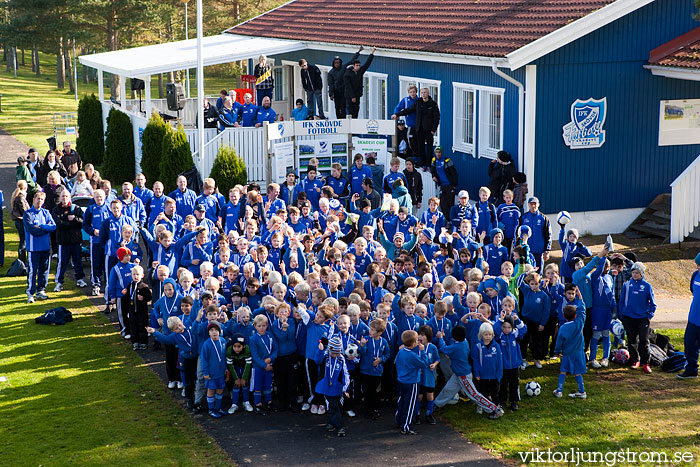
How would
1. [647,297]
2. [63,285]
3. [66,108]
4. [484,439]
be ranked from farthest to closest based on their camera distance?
[66,108], [63,285], [647,297], [484,439]

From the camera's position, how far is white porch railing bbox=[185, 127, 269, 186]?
70.6ft

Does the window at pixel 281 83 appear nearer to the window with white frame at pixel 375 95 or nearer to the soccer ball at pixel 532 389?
the window with white frame at pixel 375 95

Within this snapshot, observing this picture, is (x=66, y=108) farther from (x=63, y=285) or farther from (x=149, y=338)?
(x=149, y=338)

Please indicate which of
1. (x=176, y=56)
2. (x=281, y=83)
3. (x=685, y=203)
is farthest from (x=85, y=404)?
(x=281, y=83)

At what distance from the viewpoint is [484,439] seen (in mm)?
10789

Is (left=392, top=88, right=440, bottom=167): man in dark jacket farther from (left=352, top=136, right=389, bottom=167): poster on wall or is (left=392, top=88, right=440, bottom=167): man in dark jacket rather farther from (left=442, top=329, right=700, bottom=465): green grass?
(left=442, top=329, right=700, bottom=465): green grass

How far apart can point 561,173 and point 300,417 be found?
9386mm

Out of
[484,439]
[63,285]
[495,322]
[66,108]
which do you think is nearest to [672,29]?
[495,322]

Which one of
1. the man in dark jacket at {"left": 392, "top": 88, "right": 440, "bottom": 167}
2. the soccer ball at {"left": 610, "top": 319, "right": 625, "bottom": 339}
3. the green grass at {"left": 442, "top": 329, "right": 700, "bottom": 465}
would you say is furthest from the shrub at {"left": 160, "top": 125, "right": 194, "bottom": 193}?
the soccer ball at {"left": 610, "top": 319, "right": 625, "bottom": 339}

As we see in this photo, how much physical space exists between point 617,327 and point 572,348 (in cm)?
132

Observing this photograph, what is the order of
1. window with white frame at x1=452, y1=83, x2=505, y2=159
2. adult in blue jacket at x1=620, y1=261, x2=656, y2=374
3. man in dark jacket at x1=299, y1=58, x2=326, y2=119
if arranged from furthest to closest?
man in dark jacket at x1=299, y1=58, x2=326, y2=119, window with white frame at x1=452, y1=83, x2=505, y2=159, adult in blue jacket at x1=620, y1=261, x2=656, y2=374

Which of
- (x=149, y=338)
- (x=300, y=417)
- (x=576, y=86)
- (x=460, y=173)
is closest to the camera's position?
(x=300, y=417)

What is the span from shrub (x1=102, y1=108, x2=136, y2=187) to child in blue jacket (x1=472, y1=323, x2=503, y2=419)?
55.4 feet

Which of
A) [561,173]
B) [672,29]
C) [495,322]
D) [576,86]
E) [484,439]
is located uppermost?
[672,29]
